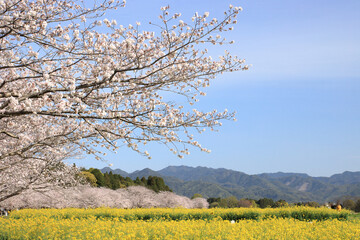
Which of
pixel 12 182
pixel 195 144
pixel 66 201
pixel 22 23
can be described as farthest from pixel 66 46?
pixel 66 201

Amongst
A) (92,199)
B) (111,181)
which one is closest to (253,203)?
(111,181)

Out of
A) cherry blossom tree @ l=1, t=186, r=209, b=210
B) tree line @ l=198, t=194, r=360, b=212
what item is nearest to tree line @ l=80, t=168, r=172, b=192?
cherry blossom tree @ l=1, t=186, r=209, b=210

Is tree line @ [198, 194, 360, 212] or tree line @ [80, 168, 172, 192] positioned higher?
tree line @ [80, 168, 172, 192]

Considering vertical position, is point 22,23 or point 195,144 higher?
point 22,23

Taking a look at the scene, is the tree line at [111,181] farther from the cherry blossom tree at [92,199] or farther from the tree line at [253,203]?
the tree line at [253,203]

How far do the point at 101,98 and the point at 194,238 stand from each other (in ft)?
12.9

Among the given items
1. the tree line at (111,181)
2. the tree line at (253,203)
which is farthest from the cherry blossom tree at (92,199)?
the tree line at (253,203)

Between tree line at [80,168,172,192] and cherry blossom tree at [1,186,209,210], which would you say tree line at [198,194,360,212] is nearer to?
cherry blossom tree at [1,186,209,210]

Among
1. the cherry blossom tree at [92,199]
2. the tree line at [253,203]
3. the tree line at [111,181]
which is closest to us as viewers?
the cherry blossom tree at [92,199]

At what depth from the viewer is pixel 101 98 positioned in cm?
753

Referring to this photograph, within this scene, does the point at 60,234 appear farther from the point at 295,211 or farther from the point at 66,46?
the point at 295,211

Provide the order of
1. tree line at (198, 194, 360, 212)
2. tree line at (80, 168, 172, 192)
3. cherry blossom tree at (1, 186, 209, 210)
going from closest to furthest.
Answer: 1. cherry blossom tree at (1, 186, 209, 210)
2. tree line at (198, 194, 360, 212)
3. tree line at (80, 168, 172, 192)

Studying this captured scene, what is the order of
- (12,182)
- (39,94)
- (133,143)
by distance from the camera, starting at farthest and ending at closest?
1. (12,182)
2. (133,143)
3. (39,94)

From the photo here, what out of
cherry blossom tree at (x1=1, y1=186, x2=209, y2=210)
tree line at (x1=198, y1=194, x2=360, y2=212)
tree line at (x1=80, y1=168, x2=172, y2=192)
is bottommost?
tree line at (x1=198, y1=194, x2=360, y2=212)
